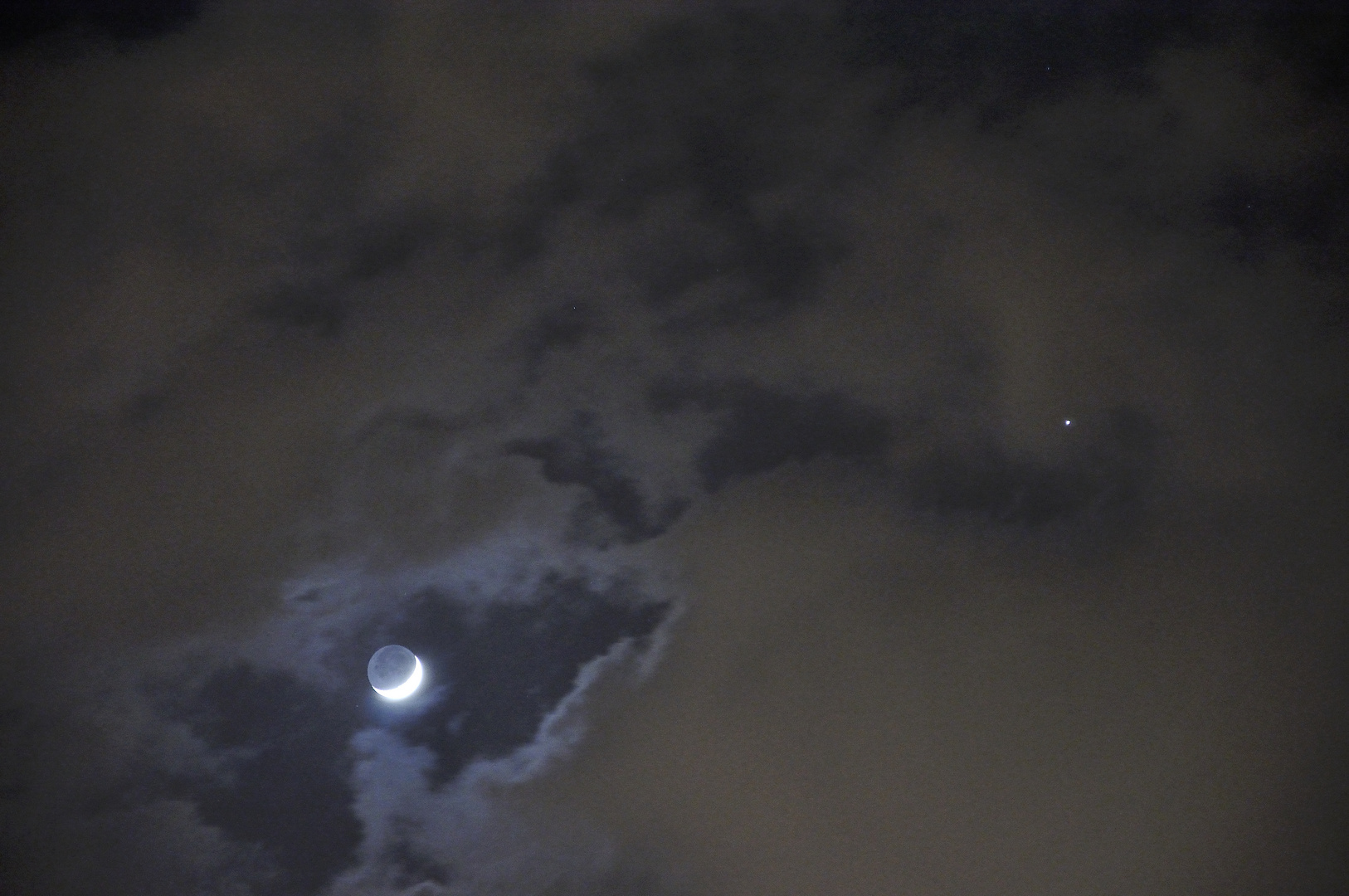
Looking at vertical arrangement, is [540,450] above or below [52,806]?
above

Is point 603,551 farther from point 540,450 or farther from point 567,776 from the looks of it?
point 567,776

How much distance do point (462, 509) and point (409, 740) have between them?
5.39 ft

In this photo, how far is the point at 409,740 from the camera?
638 centimetres

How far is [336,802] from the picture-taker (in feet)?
21.1

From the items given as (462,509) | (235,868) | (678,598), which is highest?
(462,509)

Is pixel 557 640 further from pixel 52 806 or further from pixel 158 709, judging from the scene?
pixel 52 806

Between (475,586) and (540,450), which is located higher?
(540,450)

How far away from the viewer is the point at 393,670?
236 inches

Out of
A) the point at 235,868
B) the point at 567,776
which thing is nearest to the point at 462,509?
the point at 567,776

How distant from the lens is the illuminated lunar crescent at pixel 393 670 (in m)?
5.98

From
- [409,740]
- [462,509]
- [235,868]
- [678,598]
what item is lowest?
[235,868]

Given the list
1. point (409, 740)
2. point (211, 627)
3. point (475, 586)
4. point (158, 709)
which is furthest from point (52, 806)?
point (475, 586)

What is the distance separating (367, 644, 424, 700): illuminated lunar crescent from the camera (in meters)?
5.98

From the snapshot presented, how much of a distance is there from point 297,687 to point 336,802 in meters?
0.86
